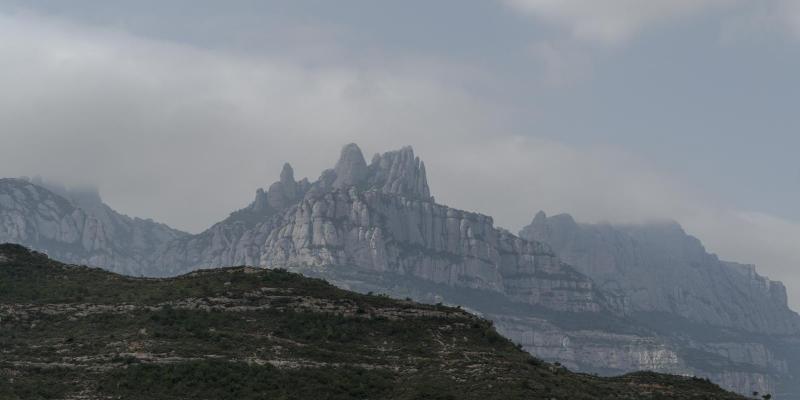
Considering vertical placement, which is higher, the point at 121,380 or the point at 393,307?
the point at 393,307

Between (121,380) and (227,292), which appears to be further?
(227,292)

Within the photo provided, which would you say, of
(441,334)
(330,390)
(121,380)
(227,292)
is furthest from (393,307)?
(121,380)

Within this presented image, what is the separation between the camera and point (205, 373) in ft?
296

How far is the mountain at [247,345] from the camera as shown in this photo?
88.9 meters

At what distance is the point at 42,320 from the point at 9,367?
18041 mm

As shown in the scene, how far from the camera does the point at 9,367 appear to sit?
8894 centimetres

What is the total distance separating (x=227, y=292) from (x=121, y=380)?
100 feet

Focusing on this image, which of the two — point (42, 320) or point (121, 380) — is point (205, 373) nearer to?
point (121, 380)

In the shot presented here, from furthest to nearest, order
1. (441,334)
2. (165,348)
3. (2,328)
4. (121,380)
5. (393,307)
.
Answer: (393,307), (441,334), (2,328), (165,348), (121,380)

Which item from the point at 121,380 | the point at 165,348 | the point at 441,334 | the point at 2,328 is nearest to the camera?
the point at 121,380

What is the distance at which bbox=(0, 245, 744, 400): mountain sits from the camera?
88.9 meters

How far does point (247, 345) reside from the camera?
10075 centimetres

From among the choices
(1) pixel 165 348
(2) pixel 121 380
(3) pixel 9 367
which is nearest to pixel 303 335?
(1) pixel 165 348

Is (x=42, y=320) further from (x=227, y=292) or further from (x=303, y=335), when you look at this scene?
(x=303, y=335)
